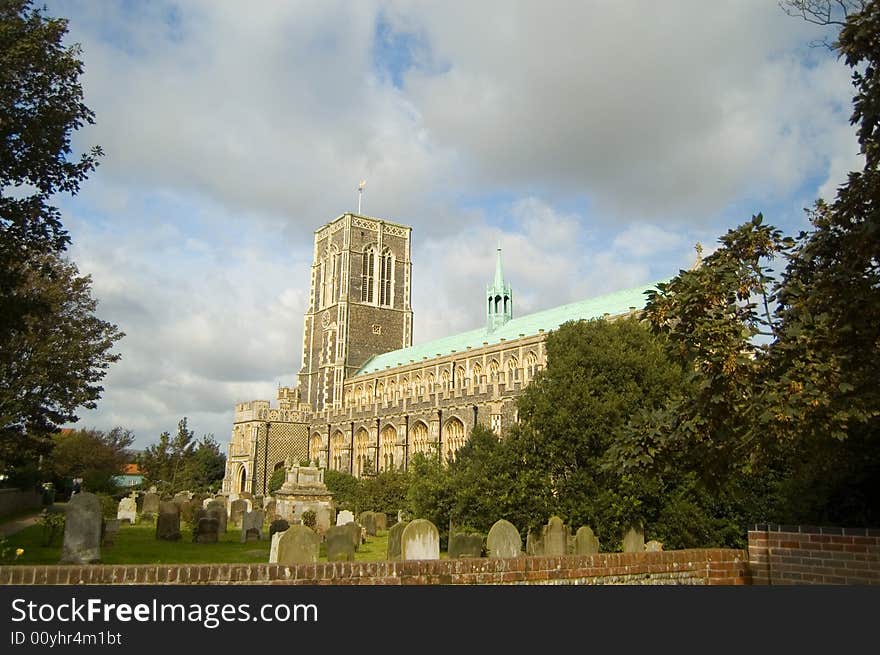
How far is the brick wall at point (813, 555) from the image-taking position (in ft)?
22.6

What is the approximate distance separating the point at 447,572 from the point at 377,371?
156 ft

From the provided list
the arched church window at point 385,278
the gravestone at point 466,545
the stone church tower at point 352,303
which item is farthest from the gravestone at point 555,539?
the arched church window at point 385,278

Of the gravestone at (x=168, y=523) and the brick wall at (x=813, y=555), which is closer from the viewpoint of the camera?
the brick wall at (x=813, y=555)

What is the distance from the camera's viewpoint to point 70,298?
22906 mm

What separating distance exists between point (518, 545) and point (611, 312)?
Result: 2884cm

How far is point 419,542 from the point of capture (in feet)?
32.7

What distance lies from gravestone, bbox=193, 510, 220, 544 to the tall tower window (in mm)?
42620

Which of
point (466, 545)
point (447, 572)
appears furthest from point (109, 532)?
point (447, 572)

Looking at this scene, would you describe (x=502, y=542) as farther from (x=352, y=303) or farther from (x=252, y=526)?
(x=352, y=303)

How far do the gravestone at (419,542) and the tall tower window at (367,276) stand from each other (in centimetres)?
5112
